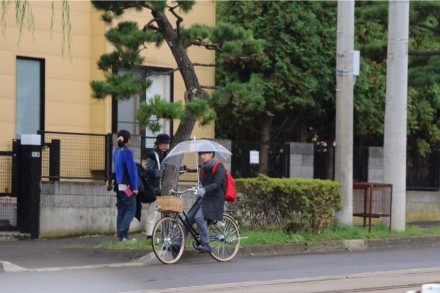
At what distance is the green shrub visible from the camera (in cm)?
1758

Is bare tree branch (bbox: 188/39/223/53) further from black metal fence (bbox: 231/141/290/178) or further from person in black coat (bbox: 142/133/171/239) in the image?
black metal fence (bbox: 231/141/290/178)

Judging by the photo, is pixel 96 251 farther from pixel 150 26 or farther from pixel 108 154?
pixel 108 154

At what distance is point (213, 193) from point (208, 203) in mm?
191

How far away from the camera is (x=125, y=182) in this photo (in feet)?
56.1

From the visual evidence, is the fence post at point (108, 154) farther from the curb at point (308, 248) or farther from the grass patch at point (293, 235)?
the curb at point (308, 248)

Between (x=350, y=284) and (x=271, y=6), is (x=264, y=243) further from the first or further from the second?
(x=271, y=6)

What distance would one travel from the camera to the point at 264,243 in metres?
17.0

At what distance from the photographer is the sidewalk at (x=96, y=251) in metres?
15.0

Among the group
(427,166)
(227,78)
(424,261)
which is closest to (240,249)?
(424,261)

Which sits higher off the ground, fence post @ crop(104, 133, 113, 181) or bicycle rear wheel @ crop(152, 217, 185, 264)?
fence post @ crop(104, 133, 113, 181)

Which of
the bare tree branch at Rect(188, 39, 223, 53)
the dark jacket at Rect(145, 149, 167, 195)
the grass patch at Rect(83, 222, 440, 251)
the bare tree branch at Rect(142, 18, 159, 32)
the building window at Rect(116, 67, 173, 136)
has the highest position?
the bare tree branch at Rect(142, 18, 159, 32)

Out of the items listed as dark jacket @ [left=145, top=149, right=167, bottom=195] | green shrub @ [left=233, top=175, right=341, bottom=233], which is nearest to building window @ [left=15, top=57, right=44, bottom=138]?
dark jacket @ [left=145, top=149, right=167, bottom=195]

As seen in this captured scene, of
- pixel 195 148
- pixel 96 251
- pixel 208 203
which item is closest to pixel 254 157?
pixel 96 251

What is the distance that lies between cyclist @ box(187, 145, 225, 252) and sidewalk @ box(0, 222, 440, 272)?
2.23 feet
